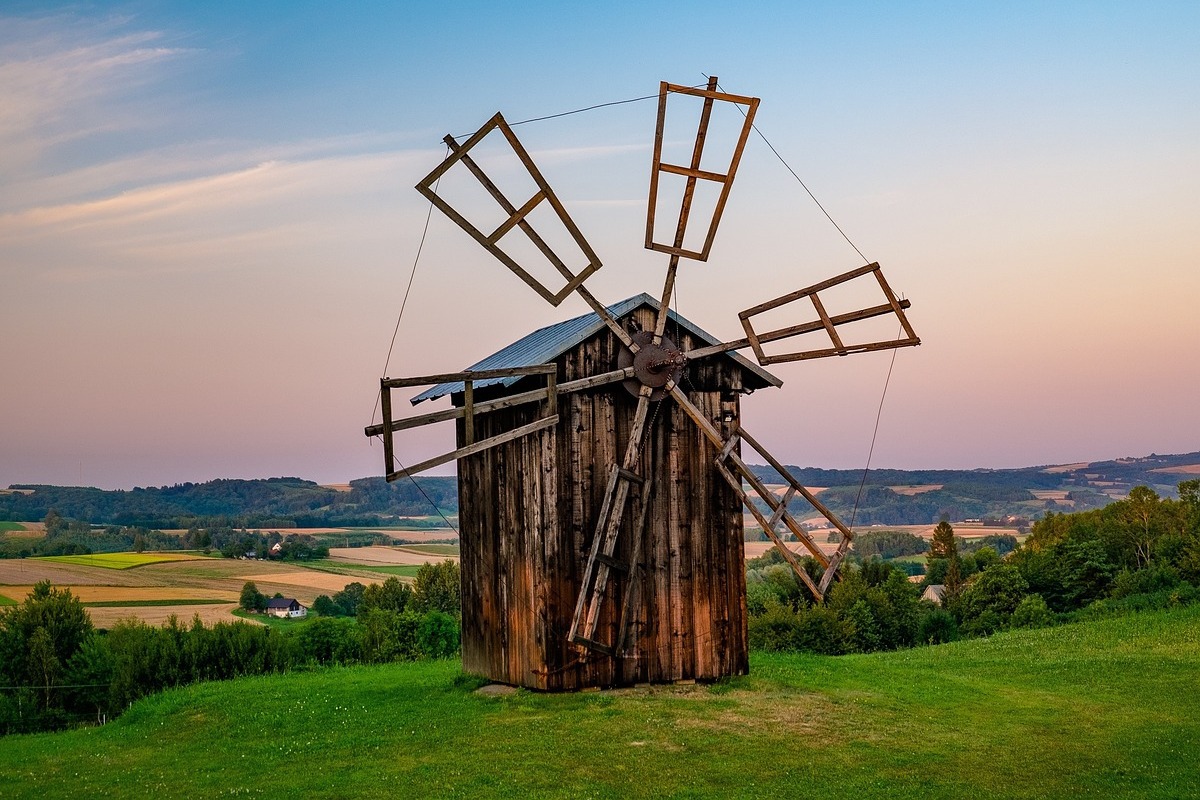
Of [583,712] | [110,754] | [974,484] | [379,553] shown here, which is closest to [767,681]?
[583,712]

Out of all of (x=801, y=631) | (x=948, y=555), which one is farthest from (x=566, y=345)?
(x=948, y=555)

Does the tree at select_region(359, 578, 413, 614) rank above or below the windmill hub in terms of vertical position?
below

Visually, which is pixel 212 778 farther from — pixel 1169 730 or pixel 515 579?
pixel 1169 730

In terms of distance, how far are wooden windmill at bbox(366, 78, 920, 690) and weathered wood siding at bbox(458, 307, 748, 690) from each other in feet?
0.08

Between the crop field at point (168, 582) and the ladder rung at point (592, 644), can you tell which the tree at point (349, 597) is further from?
the ladder rung at point (592, 644)

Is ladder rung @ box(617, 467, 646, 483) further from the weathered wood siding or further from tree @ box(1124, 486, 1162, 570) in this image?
tree @ box(1124, 486, 1162, 570)

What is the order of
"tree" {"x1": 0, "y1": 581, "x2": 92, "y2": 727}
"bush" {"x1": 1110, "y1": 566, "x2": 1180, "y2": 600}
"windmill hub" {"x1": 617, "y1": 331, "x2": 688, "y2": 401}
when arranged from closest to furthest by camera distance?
"windmill hub" {"x1": 617, "y1": 331, "x2": 688, "y2": 401}
"tree" {"x1": 0, "y1": 581, "x2": 92, "y2": 727}
"bush" {"x1": 1110, "y1": 566, "x2": 1180, "y2": 600}

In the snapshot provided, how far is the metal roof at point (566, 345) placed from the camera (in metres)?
16.7

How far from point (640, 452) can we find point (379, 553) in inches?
2436

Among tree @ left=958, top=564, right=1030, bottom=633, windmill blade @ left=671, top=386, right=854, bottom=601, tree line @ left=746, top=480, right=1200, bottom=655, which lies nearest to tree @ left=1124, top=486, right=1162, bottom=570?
tree line @ left=746, top=480, right=1200, bottom=655

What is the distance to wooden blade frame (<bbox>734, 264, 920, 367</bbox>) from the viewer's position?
55.3ft

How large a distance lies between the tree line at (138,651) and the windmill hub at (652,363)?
1131cm

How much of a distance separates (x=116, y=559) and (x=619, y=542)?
5669 cm

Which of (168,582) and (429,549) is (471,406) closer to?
(168,582)
